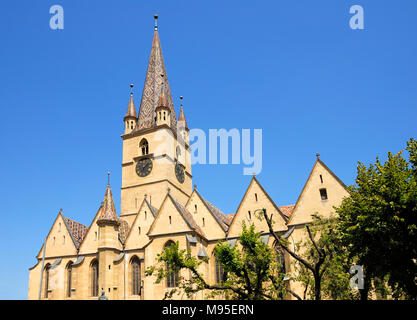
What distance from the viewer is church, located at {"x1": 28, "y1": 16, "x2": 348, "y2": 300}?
1497 inches

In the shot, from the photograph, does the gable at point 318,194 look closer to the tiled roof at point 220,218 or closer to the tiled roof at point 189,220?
the tiled roof at point 220,218

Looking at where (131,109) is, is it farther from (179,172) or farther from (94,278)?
(94,278)

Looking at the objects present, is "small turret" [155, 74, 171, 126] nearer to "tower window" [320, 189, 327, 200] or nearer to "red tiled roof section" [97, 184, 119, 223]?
"red tiled roof section" [97, 184, 119, 223]

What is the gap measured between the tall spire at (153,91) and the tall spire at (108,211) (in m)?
17.3

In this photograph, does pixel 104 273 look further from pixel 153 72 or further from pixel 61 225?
pixel 153 72

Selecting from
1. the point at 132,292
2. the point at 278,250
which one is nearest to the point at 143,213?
the point at 132,292

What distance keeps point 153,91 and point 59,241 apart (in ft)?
93.3

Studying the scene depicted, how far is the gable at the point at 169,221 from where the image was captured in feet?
134

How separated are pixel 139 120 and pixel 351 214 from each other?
43134 millimetres

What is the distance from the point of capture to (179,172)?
59969mm

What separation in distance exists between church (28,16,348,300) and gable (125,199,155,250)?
0.05 meters

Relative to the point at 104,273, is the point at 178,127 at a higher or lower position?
higher

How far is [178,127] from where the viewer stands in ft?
215

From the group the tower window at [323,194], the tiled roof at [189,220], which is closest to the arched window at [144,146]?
the tiled roof at [189,220]
